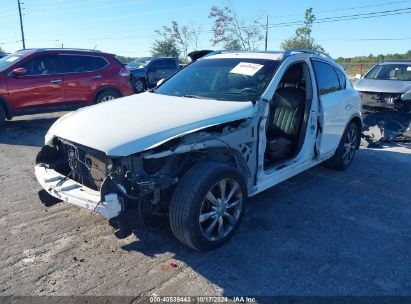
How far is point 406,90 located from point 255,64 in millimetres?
6903

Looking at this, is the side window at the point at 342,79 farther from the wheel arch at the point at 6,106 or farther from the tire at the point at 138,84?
the tire at the point at 138,84

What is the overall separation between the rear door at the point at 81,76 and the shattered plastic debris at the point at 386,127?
6.66 metres

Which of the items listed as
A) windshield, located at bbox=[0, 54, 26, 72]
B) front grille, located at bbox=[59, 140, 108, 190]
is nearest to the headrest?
front grille, located at bbox=[59, 140, 108, 190]

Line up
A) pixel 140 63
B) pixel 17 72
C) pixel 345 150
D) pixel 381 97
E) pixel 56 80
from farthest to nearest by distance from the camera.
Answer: pixel 140 63 → pixel 381 97 → pixel 56 80 → pixel 17 72 → pixel 345 150

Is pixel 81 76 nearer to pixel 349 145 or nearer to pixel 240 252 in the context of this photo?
pixel 349 145

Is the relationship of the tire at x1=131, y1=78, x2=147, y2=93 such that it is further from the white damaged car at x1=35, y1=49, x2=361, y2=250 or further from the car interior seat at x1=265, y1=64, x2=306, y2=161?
the car interior seat at x1=265, y1=64, x2=306, y2=161

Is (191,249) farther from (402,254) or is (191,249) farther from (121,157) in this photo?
(402,254)

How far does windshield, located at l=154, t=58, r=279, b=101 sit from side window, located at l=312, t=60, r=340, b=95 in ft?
3.12

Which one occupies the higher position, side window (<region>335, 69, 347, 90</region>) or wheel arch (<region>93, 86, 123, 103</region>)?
side window (<region>335, 69, 347, 90</region>)

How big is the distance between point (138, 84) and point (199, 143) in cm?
1554

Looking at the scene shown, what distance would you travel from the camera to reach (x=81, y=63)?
9.62m

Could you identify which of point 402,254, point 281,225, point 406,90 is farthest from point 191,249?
point 406,90

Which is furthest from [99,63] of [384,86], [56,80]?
[384,86]

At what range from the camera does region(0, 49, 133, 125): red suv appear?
855cm
